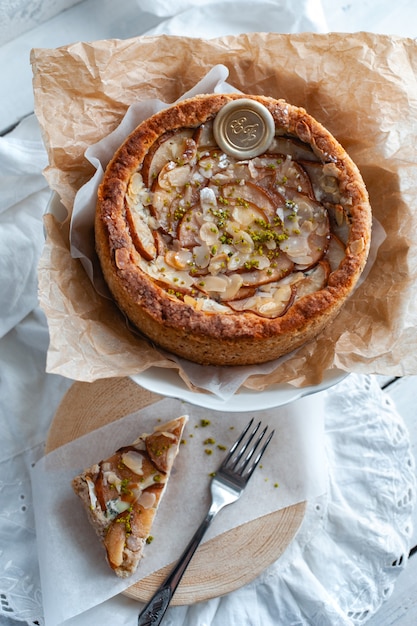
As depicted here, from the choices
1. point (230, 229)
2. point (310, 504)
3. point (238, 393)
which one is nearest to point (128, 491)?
point (238, 393)

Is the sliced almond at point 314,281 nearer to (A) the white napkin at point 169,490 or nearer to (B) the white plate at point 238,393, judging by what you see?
(B) the white plate at point 238,393

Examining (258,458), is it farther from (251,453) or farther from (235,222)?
(235,222)

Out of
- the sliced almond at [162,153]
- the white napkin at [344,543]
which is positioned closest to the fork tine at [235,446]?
the white napkin at [344,543]

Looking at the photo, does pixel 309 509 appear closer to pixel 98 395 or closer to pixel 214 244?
pixel 98 395

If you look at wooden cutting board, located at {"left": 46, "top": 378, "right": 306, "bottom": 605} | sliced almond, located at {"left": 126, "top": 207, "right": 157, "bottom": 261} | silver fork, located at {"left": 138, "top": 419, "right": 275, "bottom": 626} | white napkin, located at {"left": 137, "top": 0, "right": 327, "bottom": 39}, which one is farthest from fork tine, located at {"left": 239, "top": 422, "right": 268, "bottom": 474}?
white napkin, located at {"left": 137, "top": 0, "right": 327, "bottom": 39}

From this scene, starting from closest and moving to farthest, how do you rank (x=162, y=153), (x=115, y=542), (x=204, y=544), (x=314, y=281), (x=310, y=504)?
(x=314, y=281), (x=162, y=153), (x=115, y=542), (x=204, y=544), (x=310, y=504)

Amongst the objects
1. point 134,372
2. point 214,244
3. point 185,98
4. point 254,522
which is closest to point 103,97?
point 185,98

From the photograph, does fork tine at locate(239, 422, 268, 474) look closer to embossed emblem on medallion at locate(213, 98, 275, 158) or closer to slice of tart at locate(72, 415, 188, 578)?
slice of tart at locate(72, 415, 188, 578)
